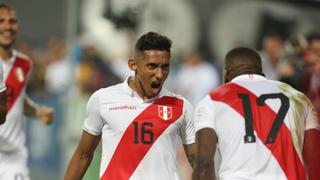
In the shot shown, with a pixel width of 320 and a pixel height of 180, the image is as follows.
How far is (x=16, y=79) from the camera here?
11008 millimetres

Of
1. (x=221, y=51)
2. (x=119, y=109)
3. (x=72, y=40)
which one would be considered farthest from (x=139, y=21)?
(x=119, y=109)

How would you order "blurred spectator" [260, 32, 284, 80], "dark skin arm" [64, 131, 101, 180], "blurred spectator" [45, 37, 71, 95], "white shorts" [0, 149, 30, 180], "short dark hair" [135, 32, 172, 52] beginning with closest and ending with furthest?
"short dark hair" [135, 32, 172, 52] < "dark skin arm" [64, 131, 101, 180] < "white shorts" [0, 149, 30, 180] < "blurred spectator" [260, 32, 284, 80] < "blurred spectator" [45, 37, 71, 95]

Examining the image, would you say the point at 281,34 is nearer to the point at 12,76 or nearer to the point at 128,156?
the point at 12,76

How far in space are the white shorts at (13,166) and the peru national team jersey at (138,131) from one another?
2.18m

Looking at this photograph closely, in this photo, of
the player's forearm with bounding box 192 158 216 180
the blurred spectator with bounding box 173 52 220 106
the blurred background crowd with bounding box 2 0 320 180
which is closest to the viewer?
the player's forearm with bounding box 192 158 216 180

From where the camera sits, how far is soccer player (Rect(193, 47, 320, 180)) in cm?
807

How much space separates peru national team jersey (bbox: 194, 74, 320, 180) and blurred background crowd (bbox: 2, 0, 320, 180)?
133 inches

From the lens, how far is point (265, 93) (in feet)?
27.1

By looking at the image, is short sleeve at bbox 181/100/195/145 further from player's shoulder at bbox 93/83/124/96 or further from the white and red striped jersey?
the white and red striped jersey

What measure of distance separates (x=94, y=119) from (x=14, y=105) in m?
2.37

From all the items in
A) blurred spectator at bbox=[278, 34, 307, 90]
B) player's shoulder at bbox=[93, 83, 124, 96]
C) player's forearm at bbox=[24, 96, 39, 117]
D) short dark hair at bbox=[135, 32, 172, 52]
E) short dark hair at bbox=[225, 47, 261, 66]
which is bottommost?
player's forearm at bbox=[24, 96, 39, 117]

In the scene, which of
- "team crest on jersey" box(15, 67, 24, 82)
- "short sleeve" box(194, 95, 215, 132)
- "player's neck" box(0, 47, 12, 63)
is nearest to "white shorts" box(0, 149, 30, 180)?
"team crest on jersey" box(15, 67, 24, 82)

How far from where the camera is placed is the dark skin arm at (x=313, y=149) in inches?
327

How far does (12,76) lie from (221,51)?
21.4 feet
